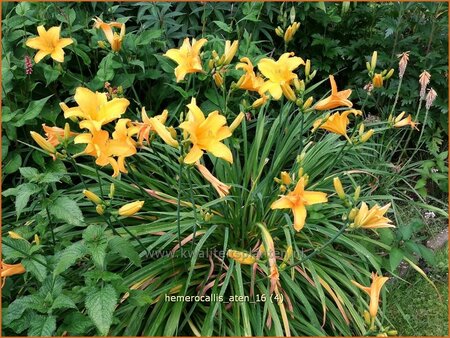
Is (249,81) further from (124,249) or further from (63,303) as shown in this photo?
(63,303)

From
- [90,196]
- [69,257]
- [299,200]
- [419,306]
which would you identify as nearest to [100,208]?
[90,196]

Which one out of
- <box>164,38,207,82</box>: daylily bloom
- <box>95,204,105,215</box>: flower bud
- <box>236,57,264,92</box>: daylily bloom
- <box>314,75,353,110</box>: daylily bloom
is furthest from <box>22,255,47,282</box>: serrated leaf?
<box>314,75,353,110</box>: daylily bloom

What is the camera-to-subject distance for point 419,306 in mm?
2584

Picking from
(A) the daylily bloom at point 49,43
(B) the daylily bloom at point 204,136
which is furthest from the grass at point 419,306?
(A) the daylily bloom at point 49,43

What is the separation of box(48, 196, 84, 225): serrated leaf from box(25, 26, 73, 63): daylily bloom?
0.72 meters

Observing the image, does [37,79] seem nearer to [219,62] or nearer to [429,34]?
[219,62]

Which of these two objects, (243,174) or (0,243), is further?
(243,174)

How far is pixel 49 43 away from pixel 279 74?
110 cm

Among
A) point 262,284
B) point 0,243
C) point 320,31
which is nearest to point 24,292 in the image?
point 0,243

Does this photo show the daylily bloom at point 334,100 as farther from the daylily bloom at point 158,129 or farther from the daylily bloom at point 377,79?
the daylily bloom at point 158,129

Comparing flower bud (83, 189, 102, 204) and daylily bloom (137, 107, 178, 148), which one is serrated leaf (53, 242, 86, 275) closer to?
flower bud (83, 189, 102, 204)

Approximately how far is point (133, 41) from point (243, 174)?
2.98ft

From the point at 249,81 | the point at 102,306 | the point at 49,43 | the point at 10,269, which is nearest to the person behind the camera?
the point at 102,306

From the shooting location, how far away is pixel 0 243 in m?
2.04
